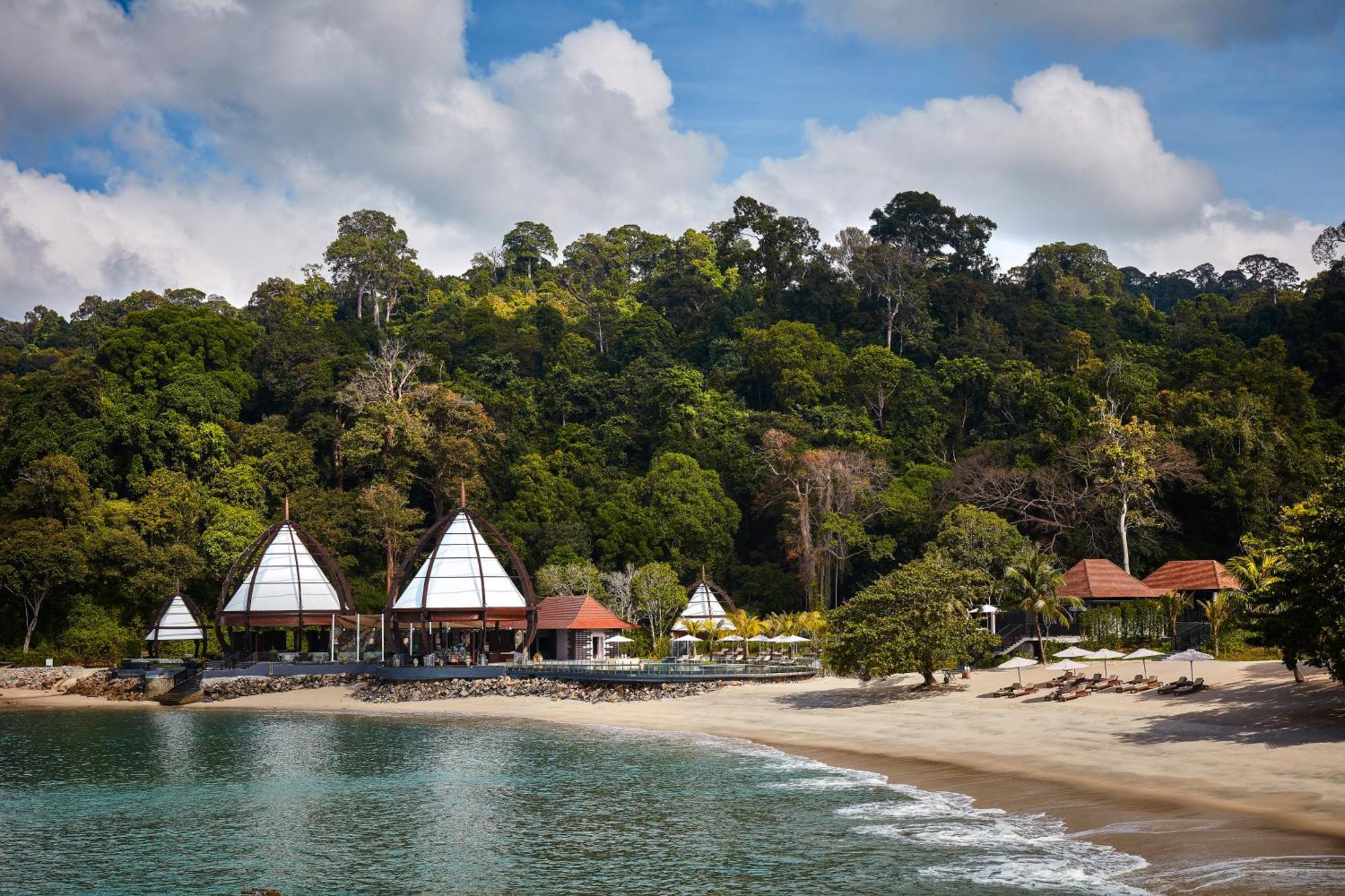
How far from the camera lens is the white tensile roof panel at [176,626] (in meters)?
60.0

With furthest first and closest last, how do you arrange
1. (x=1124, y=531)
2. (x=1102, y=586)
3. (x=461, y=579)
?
(x=1124, y=531)
(x=461, y=579)
(x=1102, y=586)

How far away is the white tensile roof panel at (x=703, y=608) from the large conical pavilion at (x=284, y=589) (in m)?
18.3

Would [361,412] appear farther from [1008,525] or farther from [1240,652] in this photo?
[1240,652]

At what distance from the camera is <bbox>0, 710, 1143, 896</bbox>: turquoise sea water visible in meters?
18.2

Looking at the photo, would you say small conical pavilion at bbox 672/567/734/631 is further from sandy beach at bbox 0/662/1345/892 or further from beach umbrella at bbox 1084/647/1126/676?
beach umbrella at bbox 1084/647/1126/676

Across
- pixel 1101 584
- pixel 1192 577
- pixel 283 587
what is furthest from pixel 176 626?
pixel 1192 577

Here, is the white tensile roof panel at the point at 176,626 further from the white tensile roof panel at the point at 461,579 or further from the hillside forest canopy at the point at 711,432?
the white tensile roof panel at the point at 461,579

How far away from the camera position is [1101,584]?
4825cm

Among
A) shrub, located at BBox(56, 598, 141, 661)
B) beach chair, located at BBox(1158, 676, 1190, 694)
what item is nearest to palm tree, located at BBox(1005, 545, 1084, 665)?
beach chair, located at BBox(1158, 676, 1190, 694)

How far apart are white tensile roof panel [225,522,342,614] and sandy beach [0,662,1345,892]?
16.6 meters

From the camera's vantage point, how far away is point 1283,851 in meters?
16.0

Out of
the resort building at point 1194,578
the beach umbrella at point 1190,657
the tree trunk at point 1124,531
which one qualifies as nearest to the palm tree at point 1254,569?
the beach umbrella at point 1190,657

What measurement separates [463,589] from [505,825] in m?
29.1

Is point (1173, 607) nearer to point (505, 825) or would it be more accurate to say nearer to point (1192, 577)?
point (1192, 577)
